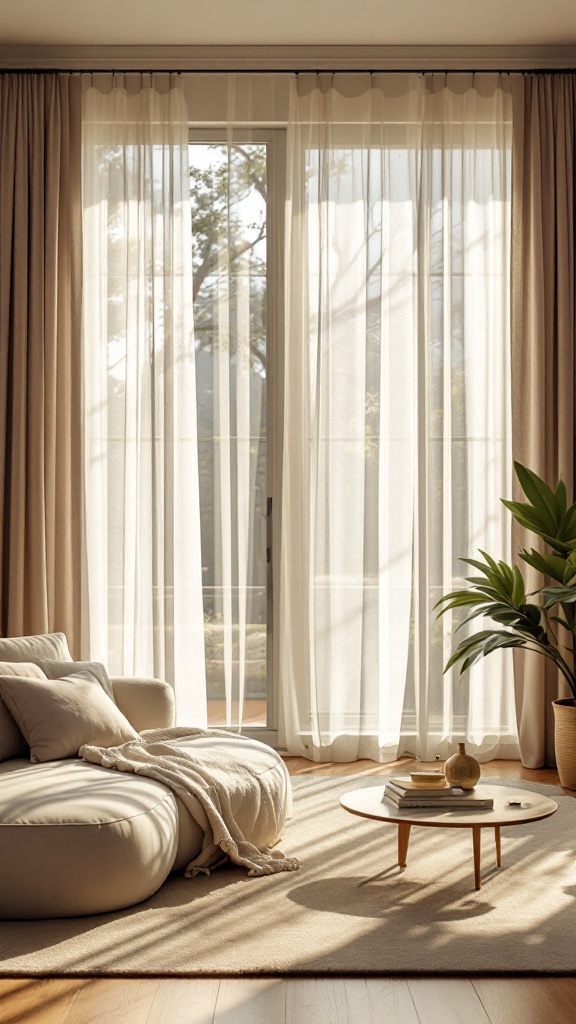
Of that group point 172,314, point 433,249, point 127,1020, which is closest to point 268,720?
point 172,314

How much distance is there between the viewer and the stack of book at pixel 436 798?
3.02 meters

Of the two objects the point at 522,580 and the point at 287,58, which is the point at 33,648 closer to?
the point at 522,580

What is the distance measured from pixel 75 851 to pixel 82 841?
3 centimetres

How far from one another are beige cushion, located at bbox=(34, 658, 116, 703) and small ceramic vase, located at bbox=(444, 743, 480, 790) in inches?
53.2

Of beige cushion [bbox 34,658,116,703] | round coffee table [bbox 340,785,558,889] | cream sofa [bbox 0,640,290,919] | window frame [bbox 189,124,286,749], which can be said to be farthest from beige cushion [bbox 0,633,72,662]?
round coffee table [bbox 340,785,558,889]

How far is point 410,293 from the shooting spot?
490cm

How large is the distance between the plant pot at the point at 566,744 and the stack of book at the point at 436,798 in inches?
55.0

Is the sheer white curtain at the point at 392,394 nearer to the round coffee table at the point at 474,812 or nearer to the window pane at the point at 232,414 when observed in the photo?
the window pane at the point at 232,414

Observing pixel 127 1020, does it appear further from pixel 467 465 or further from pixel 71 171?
pixel 71 171

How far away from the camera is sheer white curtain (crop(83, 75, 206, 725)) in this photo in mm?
4812

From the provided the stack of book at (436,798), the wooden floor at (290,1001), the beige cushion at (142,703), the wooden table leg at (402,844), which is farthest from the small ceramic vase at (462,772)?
the beige cushion at (142,703)

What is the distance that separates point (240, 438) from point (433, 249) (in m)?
1.28

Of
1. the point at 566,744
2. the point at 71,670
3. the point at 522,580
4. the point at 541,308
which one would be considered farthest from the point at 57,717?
the point at 541,308

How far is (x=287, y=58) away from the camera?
4.88 meters
